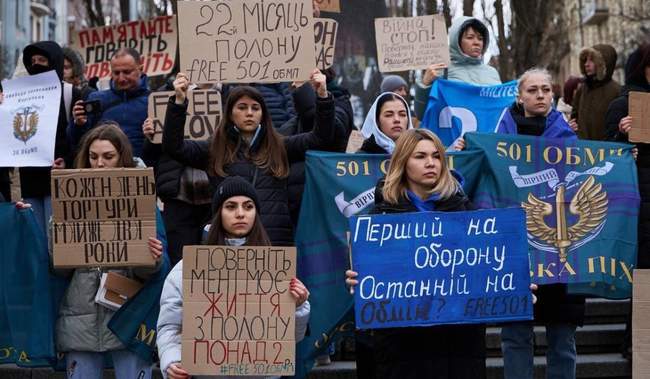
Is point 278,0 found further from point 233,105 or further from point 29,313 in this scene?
point 29,313

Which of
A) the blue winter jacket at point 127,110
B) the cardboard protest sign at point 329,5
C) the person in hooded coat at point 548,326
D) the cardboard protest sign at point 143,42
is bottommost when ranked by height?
the person in hooded coat at point 548,326

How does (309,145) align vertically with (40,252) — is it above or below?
above

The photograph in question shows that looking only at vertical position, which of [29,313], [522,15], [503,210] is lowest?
[29,313]

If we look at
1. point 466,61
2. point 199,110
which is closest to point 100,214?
point 199,110

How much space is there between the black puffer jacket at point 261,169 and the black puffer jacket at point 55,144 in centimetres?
129

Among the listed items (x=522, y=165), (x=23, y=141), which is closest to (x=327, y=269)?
(x=522, y=165)

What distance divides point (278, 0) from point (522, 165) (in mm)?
1804

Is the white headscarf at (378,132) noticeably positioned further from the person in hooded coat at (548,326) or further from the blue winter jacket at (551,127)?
the person in hooded coat at (548,326)

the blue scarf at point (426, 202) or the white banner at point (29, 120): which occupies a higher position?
the white banner at point (29, 120)

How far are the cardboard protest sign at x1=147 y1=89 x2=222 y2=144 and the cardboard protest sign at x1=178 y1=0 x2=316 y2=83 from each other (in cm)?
76

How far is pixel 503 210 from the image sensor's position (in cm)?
592

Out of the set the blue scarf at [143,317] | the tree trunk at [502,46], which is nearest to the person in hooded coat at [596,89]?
the blue scarf at [143,317]

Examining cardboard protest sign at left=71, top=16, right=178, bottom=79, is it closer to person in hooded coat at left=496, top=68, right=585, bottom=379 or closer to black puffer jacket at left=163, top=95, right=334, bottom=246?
black puffer jacket at left=163, top=95, right=334, bottom=246

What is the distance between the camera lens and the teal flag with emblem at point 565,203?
718 centimetres
